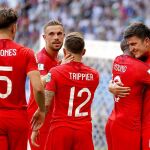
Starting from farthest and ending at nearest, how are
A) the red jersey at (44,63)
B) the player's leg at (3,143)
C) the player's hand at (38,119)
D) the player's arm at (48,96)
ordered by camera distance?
the red jersey at (44,63), the player's arm at (48,96), the player's hand at (38,119), the player's leg at (3,143)

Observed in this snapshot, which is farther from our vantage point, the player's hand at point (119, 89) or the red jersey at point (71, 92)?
the red jersey at point (71, 92)

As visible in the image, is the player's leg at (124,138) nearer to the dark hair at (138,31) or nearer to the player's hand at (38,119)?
the player's hand at (38,119)

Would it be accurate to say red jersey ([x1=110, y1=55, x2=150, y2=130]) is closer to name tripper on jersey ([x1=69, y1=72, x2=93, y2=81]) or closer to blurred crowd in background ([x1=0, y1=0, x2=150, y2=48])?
name tripper on jersey ([x1=69, y1=72, x2=93, y2=81])

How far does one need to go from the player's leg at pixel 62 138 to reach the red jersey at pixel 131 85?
1.81 feet

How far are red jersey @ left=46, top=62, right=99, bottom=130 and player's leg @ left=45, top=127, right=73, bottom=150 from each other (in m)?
0.06

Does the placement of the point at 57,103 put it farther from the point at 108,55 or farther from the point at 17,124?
the point at 108,55

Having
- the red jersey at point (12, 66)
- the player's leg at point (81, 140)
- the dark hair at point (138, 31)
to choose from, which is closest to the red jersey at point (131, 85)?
the dark hair at point (138, 31)

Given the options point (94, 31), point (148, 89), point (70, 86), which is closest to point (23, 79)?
point (70, 86)

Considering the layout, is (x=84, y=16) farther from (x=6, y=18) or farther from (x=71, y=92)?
(x=6, y=18)

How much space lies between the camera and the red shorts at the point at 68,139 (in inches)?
330

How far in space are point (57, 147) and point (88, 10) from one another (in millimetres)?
13964

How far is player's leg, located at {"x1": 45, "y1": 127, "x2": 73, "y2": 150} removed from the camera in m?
8.38

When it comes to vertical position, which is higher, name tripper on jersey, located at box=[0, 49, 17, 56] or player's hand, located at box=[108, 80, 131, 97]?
name tripper on jersey, located at box=[0, 49, 17, 56]

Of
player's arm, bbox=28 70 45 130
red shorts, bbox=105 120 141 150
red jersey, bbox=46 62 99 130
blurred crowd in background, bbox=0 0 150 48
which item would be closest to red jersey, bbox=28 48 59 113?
red jersey, bbox=46 62 99 130
